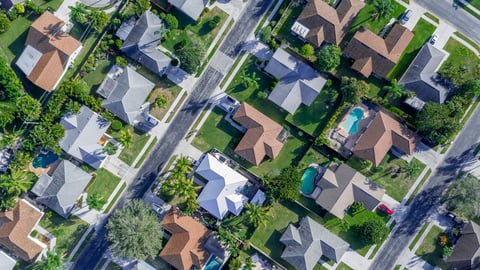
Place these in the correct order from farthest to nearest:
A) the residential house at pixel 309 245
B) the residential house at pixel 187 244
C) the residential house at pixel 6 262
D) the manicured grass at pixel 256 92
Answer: the manicured grass at pixel 256 92, the residential house at pixel 6 262, the residential house at pixel 187 244, the residential house at pixel 309 245

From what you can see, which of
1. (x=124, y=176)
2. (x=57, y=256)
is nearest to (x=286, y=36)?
(x=124, y=176)

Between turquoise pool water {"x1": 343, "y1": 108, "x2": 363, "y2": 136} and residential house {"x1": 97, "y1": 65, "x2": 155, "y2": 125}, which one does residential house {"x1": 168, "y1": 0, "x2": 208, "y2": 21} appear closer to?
residential house {"x1": 97, "y1": 65, "x2": 155, "y2": 125}

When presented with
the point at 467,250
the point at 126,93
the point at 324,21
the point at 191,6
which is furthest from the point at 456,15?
the point at 126,93

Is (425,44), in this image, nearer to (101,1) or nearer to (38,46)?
(101,1)

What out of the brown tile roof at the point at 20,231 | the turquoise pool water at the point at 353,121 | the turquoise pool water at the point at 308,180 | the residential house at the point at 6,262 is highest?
the turquoise pool water at the point at 353,121

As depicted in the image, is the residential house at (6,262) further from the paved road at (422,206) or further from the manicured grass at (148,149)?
the paved road at (422,206)

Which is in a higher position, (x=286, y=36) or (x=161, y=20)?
(x=286, y=36)

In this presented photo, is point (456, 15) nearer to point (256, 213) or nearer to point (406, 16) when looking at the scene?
point (406, 16)

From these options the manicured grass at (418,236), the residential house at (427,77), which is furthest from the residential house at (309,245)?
Result: the residential house at (427,77)
